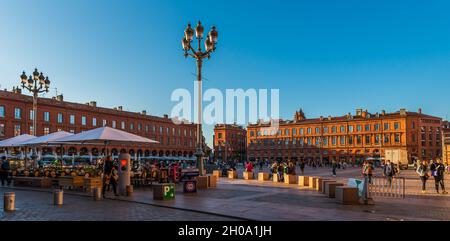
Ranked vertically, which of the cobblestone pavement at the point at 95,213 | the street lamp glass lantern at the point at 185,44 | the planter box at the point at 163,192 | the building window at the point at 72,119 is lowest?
the cobblestone pavement at the point at 95,213

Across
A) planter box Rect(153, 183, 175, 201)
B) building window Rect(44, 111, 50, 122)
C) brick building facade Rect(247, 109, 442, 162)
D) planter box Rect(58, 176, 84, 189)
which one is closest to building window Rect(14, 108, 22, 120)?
building window Rect(44, 111, 50, 122)

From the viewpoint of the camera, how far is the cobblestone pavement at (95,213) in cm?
970

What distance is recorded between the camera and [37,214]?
10367 mm

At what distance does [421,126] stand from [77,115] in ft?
240

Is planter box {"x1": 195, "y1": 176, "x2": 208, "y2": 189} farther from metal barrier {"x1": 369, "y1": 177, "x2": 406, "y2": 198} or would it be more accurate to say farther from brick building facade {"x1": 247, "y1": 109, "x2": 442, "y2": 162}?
brick building facade {"x1": 247, "y1": 109, "x2": 442, "y2": 162}

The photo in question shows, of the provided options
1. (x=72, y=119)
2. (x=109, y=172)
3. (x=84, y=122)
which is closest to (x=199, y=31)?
(x=109, y=172)

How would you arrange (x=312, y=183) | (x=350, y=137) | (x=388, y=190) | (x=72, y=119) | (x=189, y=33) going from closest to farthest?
1. (x=189, y=33)
2. (x=388, y=190)
3. (x=312, y=183)
4. (x=72, y=119)
5. (x=350, y=137)

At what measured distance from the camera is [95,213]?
1049cm

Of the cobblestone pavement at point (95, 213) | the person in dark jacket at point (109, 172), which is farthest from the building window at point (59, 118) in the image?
the cobblestone pavement at point (95, 213)

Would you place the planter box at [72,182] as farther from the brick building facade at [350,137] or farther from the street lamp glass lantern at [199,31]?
the brick building facade at [350,137]

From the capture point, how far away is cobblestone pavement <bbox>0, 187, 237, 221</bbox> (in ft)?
31.8

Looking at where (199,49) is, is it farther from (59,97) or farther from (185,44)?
(59,97)
